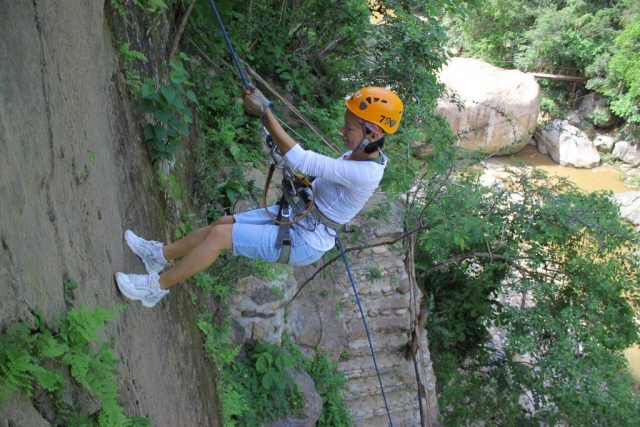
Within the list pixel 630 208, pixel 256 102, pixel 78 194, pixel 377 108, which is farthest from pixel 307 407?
pixel 630 208

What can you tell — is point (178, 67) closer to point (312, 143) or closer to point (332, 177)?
point (332, 177)

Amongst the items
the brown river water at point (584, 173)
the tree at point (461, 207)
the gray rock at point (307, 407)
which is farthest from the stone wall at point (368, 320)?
the brown river water at point (584, 173)

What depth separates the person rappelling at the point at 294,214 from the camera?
3.00 metres

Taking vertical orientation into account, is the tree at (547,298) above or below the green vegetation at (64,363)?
below

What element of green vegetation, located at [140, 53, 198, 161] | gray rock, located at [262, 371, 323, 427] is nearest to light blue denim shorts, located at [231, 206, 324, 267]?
green vegetation, located at [140, 53, 198, 161]

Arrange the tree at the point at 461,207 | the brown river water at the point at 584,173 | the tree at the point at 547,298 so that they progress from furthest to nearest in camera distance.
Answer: the brown river water at the point at 584,173 → the tree at the point at 547,298 → the tree at the point at 461,207

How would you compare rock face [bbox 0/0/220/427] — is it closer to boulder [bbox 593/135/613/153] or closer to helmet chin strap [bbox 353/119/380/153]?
helmet chin strap [bbox 353/119/380/153]

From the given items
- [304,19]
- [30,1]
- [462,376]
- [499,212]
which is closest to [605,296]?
[499,212]

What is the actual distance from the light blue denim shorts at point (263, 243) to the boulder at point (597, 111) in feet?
61.1

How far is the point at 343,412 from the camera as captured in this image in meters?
7.00

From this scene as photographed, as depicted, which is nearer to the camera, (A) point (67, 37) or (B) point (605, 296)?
(A) point (67, 37)

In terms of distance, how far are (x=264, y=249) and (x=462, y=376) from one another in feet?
21.9

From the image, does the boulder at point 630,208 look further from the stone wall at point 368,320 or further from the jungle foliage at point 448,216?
the stone wall at point 368,320

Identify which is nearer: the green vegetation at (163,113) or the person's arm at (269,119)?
the person's arm at (269,119)
